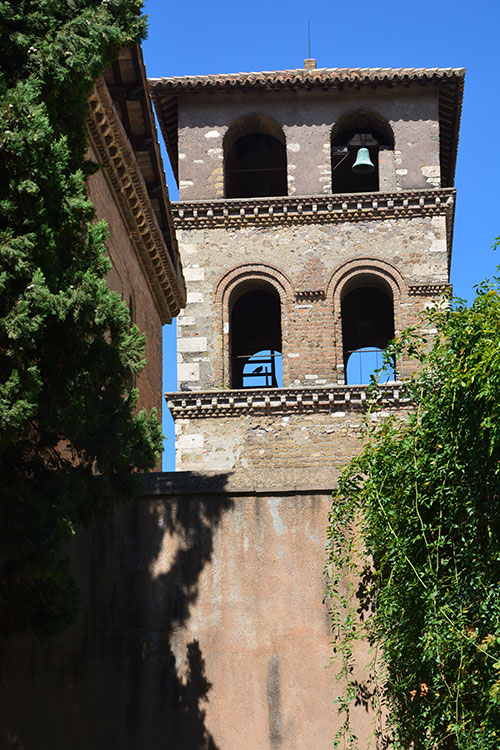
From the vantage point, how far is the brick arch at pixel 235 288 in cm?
2284

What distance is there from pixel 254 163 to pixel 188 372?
6249 millimetres

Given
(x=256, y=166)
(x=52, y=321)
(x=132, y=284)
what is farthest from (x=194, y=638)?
(x=256, y=166)

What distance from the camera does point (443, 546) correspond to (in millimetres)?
7602

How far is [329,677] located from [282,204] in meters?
15.8

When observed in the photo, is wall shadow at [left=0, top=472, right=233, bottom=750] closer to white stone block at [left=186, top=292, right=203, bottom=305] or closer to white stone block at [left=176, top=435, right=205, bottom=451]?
white stone block at [left=176, top=435, right=205, bottom=451]

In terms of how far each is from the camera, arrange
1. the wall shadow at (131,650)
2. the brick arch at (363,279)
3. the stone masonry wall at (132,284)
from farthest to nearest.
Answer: the brick arch at (363,279)
the stone masonry wall at (132,284)
the wall shadow at (131,650)

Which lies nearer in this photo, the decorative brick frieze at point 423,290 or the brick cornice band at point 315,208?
the decorative brick frieze at point 423,290

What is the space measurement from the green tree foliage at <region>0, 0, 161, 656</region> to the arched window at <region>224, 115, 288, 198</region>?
54.7 ft

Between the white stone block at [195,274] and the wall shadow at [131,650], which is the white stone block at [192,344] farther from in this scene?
the wall shadow at [131,650]

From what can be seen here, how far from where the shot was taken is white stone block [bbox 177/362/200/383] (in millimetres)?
22469

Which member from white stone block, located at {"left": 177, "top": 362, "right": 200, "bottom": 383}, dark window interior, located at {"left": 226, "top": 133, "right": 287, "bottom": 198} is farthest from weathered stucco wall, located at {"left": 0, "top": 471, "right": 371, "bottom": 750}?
dark window interior, located at {"left": 226, "top": 133, "right": 287, "bottom": 198}

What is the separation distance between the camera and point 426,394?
8.10m

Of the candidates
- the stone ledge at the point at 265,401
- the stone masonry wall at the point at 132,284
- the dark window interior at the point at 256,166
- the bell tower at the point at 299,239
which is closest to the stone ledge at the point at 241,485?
the stone masonry wall at the point at 132,284

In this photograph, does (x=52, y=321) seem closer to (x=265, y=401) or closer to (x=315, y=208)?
(x=265, y=401)
